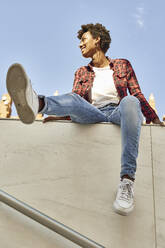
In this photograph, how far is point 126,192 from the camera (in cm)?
158

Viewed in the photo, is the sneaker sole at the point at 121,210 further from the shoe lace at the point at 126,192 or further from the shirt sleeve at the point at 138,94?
the shirt sleeve at the point at 138,94

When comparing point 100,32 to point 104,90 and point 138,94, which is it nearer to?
point 104,90

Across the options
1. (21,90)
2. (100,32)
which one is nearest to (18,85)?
(21,90)

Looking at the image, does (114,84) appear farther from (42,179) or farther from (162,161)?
(42,179)

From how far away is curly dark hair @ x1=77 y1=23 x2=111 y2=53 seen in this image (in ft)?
8.74

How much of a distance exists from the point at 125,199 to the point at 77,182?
0.35 m

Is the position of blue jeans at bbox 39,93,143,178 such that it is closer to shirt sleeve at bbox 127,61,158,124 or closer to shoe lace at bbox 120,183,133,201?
shoe lace at bbox 120,183,133,201

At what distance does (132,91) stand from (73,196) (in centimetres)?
101

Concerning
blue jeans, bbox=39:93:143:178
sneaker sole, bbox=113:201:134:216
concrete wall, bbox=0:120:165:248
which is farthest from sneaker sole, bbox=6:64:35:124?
sneaker sole, bbox=113:201:134:216

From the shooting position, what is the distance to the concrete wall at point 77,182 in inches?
61.8

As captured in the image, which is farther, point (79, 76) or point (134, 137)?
point (79, 76)

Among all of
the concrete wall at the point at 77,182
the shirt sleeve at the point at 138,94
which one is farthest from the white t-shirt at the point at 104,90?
the concrete wall at the point at 77,182

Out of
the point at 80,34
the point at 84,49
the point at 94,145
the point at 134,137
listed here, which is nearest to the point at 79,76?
the point at 84,49

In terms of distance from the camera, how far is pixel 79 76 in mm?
2500
